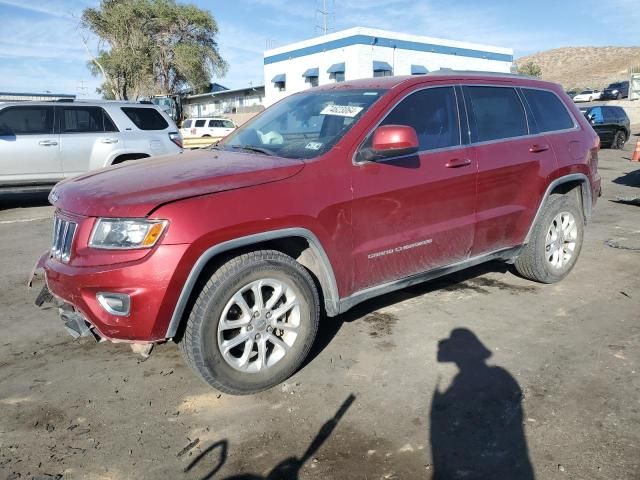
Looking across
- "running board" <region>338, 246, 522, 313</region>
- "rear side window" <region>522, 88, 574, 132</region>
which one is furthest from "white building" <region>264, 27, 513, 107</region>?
"running board" <region>338, 246, 522, 313</region>

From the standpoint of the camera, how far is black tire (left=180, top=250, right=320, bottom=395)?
2904mm

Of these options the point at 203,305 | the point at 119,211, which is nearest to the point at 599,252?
the point at 203,305

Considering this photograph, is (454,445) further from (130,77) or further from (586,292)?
(130,77)

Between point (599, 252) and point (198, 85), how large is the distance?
41.2 metres

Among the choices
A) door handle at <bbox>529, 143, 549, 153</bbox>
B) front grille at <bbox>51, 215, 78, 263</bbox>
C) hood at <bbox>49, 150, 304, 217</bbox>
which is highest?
door handle at <bbox>529, 143, 549, 153</bbox>

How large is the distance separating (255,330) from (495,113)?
2.74m

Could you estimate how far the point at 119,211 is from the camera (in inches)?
110

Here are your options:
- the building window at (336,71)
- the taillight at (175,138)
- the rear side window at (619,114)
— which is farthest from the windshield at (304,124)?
the building window at (336,71)

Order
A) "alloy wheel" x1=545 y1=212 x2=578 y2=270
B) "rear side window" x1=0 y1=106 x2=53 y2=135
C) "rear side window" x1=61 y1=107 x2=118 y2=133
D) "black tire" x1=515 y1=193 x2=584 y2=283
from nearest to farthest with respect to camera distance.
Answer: "black tire" x1=515 y1=193 x2=584 y2=283 → "alloy wheel" x1=545 y1=212 x2=578 y2=270 → "rear side window" x1=0 y1=106 x2=53 y2=135 → "rear side window" x1=61 y1=107 x2=118 y2=133

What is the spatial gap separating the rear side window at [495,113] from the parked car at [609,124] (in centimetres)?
1715

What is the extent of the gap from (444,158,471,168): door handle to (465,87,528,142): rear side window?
0.26 meters

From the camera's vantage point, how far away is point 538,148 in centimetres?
459

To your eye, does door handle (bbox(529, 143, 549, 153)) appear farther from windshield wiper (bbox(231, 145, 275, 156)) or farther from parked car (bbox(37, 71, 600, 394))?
windshield wiper (bbox(231, 145, 275, 156))

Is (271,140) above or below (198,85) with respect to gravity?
below
